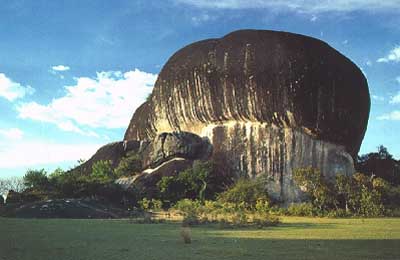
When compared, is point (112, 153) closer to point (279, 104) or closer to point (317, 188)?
point (279, 104)

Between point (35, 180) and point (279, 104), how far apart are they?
49.1 ft

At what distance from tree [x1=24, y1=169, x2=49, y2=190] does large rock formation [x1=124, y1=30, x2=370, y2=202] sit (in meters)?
11.1

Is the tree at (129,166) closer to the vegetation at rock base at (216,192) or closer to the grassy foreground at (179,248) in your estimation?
the vegetation at rock base at (216,192)

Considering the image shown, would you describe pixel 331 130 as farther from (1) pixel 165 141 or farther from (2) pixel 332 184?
(1) pixel 165 141

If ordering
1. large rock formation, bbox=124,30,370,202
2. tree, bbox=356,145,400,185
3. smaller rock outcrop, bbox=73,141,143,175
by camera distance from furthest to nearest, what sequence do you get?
tree, bbox=356,145,400,185, smaller rock outcrop, bbox=73,141,143,175, large rock formation, bbox=124,30,370,202

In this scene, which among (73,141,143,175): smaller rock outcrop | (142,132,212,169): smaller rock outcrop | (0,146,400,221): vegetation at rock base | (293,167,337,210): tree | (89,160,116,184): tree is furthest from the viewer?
(73,141,143,175): smaller rock outcrop

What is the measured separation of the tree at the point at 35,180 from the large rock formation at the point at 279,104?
11118mm

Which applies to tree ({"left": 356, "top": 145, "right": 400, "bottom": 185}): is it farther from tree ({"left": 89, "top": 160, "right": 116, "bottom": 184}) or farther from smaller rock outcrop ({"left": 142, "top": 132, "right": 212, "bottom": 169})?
tree ({"left": 89, "top": 160, "right": 116, "bottom": 184})

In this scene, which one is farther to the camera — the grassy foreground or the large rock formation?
the large rock formation

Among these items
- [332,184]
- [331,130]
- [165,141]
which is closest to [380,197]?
[332,184]

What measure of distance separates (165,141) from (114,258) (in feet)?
90.0

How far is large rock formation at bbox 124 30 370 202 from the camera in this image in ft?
110

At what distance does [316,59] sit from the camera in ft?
112

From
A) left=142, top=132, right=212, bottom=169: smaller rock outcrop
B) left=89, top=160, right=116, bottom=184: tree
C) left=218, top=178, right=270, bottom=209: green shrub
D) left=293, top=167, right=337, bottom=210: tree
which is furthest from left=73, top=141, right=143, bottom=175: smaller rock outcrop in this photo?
left=293, top=167, right=337, bottom=210: tree
